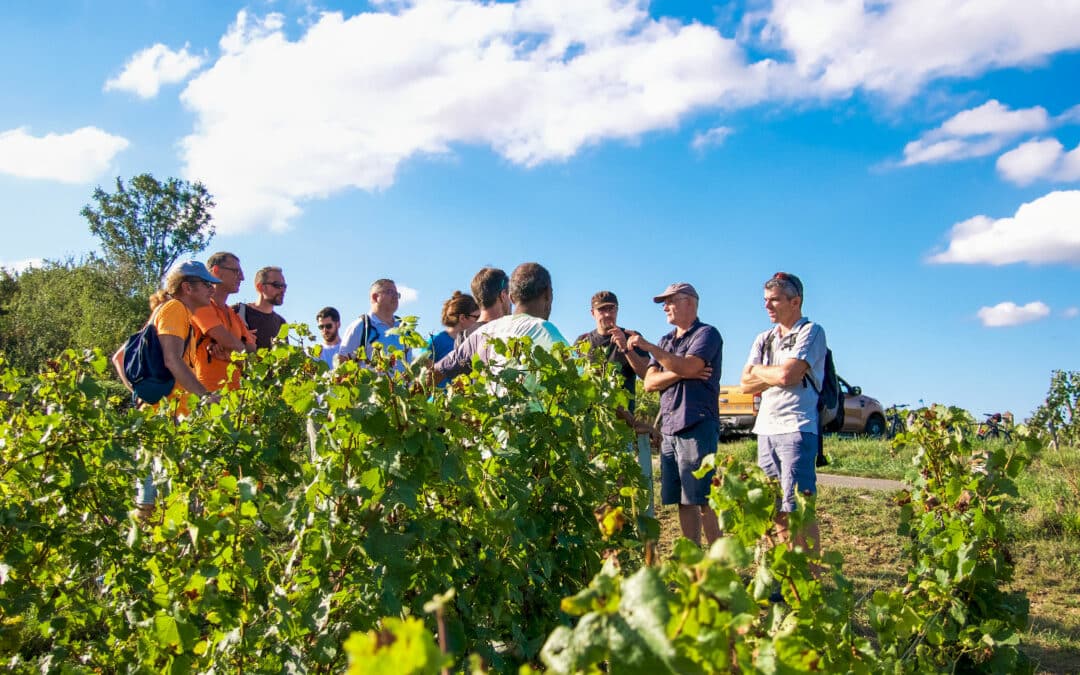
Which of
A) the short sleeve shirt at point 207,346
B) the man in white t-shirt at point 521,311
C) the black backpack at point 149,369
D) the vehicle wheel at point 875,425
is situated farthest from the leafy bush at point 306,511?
the vehicle wheel at point 875,425

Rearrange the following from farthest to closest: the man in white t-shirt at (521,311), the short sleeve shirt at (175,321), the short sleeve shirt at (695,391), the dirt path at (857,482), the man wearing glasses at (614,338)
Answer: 1. the dirt path at (857,482)
2. the man wearing glasses at (614,338)
3. the short sleeve shirt at (695,391)
4. the short sleeve shirt at (175,321)
5. the man in white t-shirt at (521,311)

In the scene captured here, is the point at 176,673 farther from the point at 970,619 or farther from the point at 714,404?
the point at 714,404

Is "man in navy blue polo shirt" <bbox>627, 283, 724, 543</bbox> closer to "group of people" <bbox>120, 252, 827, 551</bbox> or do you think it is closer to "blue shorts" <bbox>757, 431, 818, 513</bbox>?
"group of people" <bbox>120, 252, 827, 551</bbox>

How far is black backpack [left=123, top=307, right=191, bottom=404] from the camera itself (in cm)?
408

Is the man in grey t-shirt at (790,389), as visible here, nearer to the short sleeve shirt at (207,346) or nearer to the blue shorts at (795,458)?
the blue shorts at (795,458)

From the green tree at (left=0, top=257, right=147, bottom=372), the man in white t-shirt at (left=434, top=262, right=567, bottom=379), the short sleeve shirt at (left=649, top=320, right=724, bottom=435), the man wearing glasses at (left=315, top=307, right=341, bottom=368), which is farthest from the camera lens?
the green tree at (left=0, top=257, right=147, bottom=372)

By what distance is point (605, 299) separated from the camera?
15.5 feet

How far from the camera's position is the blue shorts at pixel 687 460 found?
4297 millimetres

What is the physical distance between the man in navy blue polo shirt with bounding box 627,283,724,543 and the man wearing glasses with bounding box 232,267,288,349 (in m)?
2.42

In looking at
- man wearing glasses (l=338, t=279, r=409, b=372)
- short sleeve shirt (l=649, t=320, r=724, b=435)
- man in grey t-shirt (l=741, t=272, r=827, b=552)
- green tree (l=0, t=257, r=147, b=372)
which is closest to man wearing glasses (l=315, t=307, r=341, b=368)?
man wearing glasses (l=338, t=279, r=409, b=372)

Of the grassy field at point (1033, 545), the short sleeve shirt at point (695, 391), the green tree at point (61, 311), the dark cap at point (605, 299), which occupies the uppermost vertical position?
the green tree at point (61, 311)

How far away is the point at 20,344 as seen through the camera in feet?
96.5

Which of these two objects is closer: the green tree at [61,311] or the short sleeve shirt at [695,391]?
the short sleeve shirt at [695,391]

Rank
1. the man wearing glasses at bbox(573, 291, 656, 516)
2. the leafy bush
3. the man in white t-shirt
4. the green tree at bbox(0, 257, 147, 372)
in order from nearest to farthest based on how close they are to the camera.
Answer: the leafy bush
the man in white t-shirt
the man wearing glasses at bbox(573, 291, 656, 516)
the green tree at bbox(0, 257, 147, 372)
